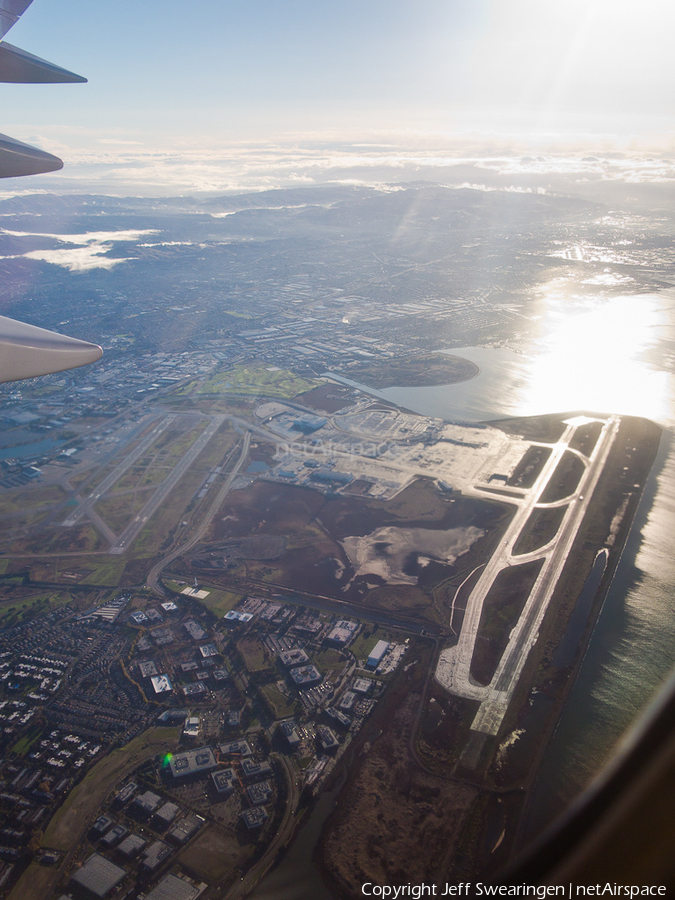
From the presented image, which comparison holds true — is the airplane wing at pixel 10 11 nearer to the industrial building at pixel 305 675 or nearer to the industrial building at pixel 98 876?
the industrial building at pixel 98 876

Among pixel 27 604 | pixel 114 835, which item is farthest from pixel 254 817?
pixel 27 604

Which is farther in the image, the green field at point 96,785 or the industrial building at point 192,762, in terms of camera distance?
the industrial building at point 192,762

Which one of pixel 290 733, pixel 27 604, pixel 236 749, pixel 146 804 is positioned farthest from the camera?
pixel 27 604

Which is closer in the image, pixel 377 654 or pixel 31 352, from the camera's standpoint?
pixel 31 352

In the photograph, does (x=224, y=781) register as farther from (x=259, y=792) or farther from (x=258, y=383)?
(x=258, y=383)

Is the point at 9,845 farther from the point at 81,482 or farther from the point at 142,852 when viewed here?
the point at 81,482

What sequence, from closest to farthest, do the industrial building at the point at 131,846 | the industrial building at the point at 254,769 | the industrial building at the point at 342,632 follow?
the industrial building at the point at 131,846 < the industrial building at the point at 254,769 < the industrial building at the point at 342,632

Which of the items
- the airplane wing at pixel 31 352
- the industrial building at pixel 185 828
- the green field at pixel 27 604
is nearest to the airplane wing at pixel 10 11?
the airplane wing at pixel 31 352

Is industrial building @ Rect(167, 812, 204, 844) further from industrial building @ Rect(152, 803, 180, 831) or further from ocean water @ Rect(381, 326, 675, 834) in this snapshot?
ocean water @ Rect(381, 326, 675, 834)
